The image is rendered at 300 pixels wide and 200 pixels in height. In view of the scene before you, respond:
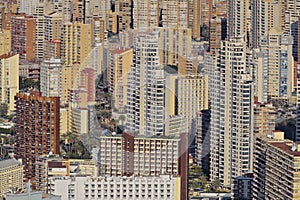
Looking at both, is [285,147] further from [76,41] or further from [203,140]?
[76,41]

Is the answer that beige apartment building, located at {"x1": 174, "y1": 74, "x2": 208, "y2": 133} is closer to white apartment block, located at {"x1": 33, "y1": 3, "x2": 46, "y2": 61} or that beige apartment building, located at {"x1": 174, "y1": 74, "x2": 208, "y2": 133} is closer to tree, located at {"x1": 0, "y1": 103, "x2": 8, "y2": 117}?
tree, located at {"x1": 0, "y1": 103, "x2": 8, "y2": 117}

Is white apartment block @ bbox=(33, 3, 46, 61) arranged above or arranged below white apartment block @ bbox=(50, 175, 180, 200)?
above

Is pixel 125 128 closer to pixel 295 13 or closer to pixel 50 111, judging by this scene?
pixel 50 111

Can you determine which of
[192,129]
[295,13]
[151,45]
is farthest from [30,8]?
[192,129]

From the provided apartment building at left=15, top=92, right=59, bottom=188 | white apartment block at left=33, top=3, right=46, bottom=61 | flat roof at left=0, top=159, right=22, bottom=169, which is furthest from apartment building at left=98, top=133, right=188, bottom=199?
white apartment block at left=33, top=3, right=46, bottom=61

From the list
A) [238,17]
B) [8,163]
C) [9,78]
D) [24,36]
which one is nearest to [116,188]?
[8,163]

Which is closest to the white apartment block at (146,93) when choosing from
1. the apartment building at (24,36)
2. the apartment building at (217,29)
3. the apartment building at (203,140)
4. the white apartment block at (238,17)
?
the apartment building at (203,140)
